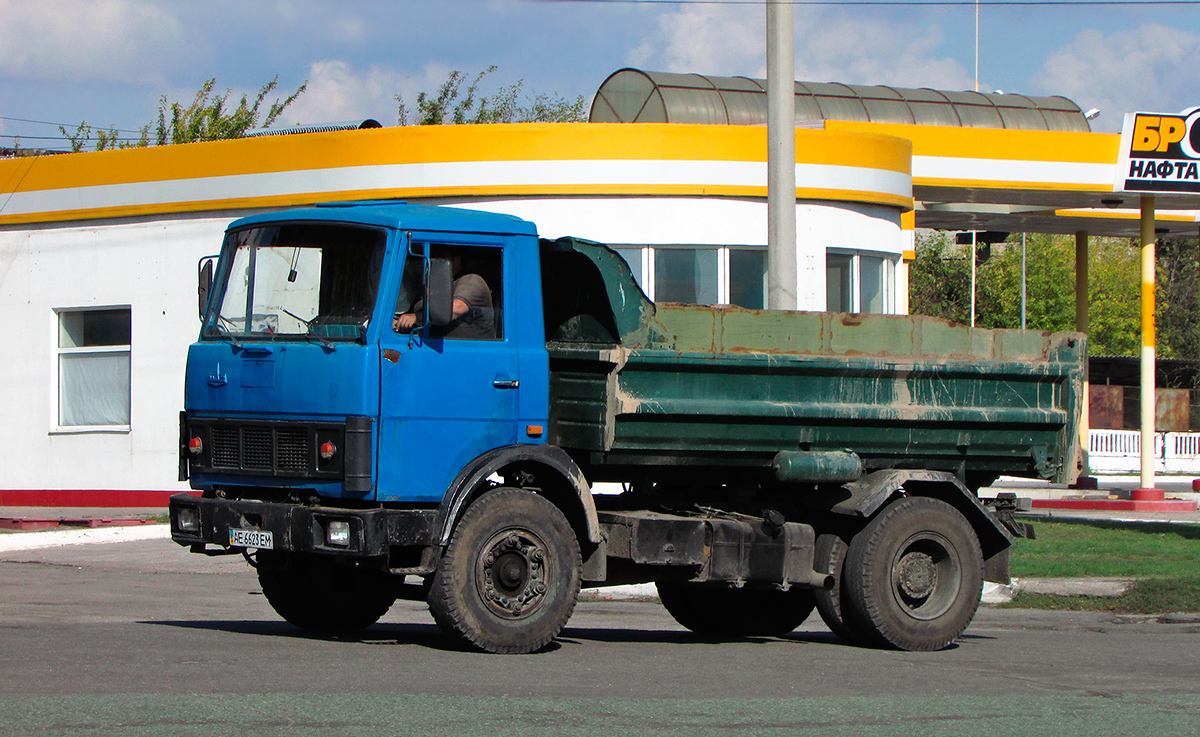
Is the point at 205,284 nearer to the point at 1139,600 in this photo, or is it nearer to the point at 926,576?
the point at 926,576

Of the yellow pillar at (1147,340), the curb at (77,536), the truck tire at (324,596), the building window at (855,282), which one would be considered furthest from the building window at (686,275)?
the truck tire at (324,596)

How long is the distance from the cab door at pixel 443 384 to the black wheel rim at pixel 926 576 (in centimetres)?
289

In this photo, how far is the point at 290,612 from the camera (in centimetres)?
966

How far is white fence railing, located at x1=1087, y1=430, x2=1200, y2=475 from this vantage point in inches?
1550

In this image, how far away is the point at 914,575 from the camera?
9797 millimetres

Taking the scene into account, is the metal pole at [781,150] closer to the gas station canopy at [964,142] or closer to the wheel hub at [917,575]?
the wheel hub at [917,575]

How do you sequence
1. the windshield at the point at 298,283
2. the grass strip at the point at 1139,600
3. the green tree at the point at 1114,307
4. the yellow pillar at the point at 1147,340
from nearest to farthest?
the windshield at the point at 298,283 < the grass strip at the point at 1139,600 < the yellow pillar at the point at 1147,340 < the green tree at the point at 1114,307

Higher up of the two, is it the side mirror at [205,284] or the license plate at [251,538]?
the side mirror at [205,284]

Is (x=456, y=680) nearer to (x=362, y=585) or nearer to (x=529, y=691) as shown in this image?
(x=529, y=691)

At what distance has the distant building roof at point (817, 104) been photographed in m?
24.8

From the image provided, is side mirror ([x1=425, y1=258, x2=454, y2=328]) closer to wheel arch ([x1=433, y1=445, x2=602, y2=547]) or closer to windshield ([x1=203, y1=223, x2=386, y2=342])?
windshield ([x1=203, y1=223, x2=386, y2=342])

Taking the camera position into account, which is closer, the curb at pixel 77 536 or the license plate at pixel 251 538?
the license plate at pixel 251 538

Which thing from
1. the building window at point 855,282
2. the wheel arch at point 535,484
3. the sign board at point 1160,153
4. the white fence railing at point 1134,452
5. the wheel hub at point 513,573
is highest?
the sign board at point 1160,153

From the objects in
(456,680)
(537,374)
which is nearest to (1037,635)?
(537,374)
